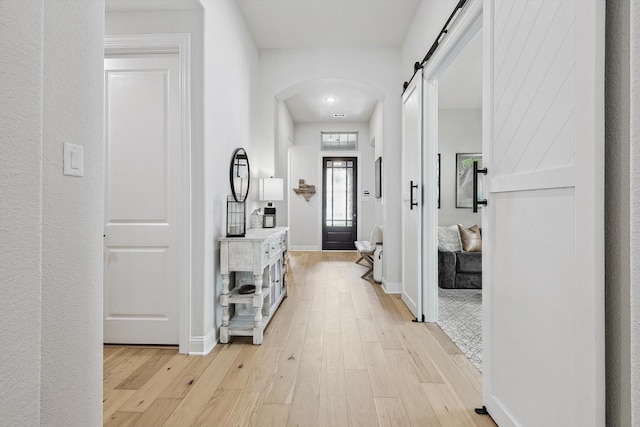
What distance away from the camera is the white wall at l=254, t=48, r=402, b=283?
14.0 feet

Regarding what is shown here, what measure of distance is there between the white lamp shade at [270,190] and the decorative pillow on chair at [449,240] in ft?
7.37

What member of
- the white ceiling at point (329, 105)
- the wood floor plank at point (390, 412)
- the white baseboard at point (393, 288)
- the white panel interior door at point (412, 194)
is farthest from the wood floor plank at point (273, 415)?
the white ceiling at point (329, 105)

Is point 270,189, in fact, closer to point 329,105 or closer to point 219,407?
point 219,407

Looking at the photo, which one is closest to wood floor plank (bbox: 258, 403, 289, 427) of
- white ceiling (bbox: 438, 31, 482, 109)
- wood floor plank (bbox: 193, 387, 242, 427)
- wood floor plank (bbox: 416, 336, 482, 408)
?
wood floor plank (bbox: 193, 387, 242, 427)

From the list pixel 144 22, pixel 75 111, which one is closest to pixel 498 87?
pixel 75 111

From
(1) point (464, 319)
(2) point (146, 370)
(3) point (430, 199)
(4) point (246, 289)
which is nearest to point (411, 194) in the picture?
(3) point (430, 199)

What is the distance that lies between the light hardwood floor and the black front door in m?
5.21

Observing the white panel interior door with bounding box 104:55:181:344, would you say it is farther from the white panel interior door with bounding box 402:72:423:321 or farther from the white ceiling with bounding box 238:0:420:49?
the white panel interior door with bounding box 402:72:423:321

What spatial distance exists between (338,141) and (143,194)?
251 inches

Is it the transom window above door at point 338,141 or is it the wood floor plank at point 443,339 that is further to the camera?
the transom window above door at point 338,141

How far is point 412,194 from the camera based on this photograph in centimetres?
346

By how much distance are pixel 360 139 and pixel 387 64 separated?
13.3ft

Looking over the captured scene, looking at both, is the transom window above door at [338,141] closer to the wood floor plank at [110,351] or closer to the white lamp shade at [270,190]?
the white lamp shade at [270,190]

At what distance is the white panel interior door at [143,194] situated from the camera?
8.50 feet
